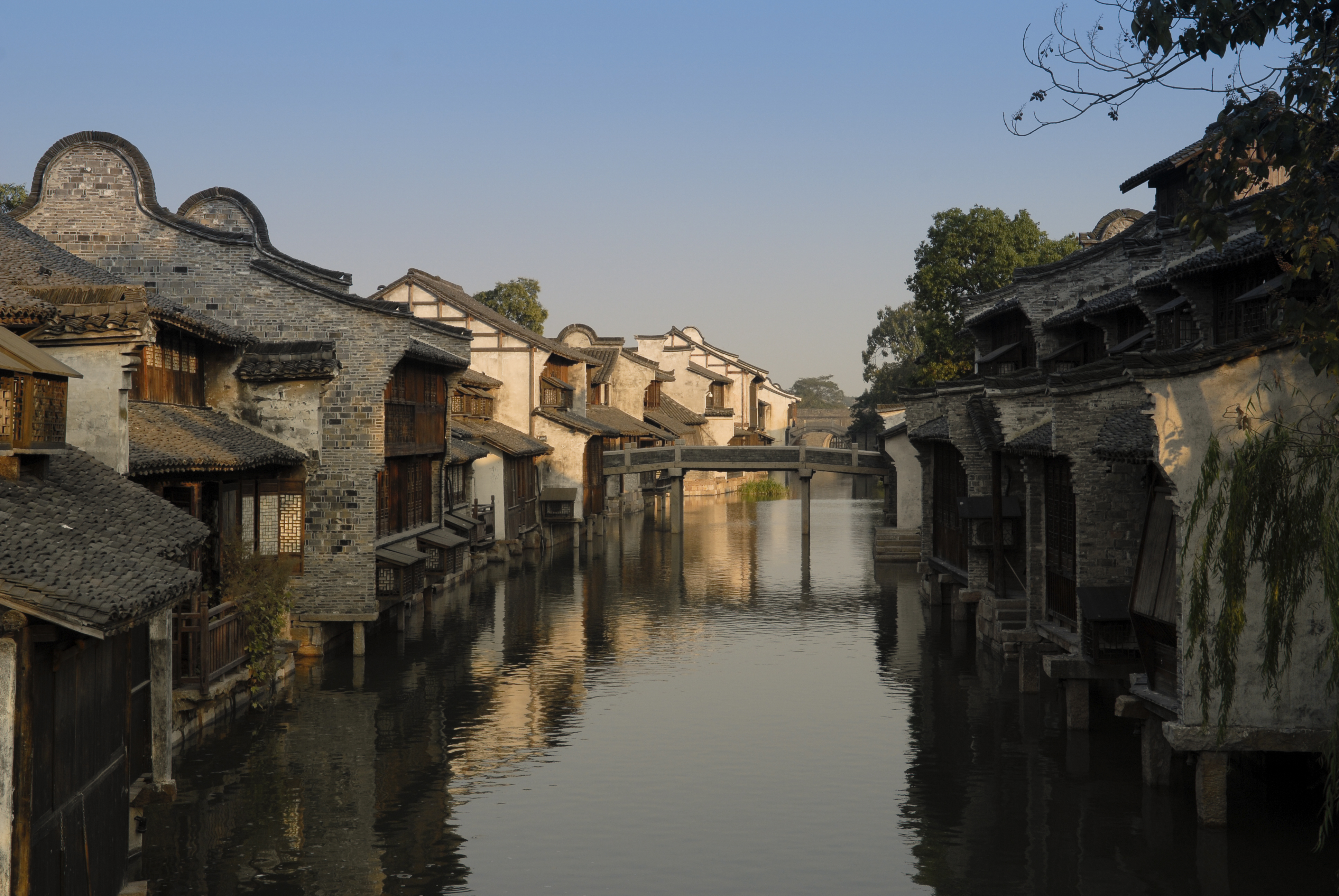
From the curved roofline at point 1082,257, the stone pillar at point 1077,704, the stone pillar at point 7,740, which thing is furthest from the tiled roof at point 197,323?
the curved roofline at point 1082,257

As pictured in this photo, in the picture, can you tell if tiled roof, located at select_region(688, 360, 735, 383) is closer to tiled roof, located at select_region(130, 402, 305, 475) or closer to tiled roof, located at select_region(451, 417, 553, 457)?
tiled roof, located at select_region(451, 417, 553, 457)

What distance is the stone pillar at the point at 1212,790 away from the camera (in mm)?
15461

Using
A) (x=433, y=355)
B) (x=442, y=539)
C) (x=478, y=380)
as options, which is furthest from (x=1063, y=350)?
(x=478, y=380)

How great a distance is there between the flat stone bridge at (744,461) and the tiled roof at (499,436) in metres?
7.66

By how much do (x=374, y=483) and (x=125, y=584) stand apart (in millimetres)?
17829

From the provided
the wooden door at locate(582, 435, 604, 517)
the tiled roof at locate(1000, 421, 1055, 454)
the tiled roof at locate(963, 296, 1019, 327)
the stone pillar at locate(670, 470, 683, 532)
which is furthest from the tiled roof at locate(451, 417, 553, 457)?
the tiled roof at locate(1000, 421, 1055, 454)

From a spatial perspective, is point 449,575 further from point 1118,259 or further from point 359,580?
point 1118,259

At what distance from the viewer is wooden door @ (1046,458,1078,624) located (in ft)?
72.6

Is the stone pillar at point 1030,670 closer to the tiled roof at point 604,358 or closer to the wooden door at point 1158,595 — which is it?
the wooden door at point 1158,595

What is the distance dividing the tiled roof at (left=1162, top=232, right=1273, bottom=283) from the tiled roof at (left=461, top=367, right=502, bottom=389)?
96.4 ft

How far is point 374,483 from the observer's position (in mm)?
27812

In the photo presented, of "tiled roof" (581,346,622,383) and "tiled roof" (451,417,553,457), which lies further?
"tiled roof" (581,346,622,383)

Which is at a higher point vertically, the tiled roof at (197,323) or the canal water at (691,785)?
the tiled roof at (197,323)

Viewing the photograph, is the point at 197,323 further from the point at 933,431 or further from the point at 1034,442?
→ the point at 933,431
